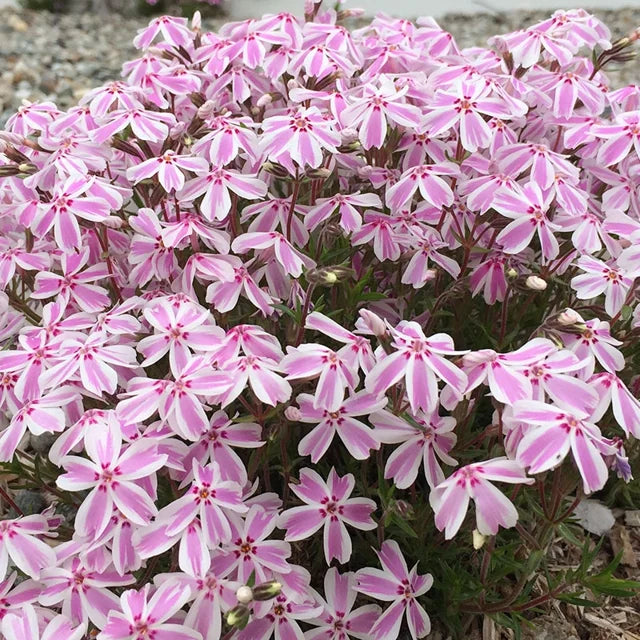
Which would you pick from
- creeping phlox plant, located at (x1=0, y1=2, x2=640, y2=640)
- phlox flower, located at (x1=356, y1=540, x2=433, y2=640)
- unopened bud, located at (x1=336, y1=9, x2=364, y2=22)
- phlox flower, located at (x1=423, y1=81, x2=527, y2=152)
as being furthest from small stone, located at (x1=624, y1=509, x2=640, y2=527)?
unopened bud, located at (x1=336, y1=9, x2=364, y2=22)

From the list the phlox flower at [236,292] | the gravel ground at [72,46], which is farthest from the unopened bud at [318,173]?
the gravel ground at [72,46]

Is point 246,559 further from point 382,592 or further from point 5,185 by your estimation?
point 5,185

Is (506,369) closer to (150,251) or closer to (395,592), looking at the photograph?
(395,592)

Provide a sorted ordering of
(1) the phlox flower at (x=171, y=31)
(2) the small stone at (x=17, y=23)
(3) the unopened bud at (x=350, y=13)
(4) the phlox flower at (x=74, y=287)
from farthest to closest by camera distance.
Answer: (2) the small stone at (x=17, y=23), (3) the unopened bud at (x=350, y=13), (1) the phlox flower at (x=171, y=31), (4) the phlox flower at (x=74, y=287)

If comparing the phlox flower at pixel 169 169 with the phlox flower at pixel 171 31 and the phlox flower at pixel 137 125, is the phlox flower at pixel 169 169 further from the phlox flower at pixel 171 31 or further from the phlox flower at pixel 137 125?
the phlox flower at pixel 171 31

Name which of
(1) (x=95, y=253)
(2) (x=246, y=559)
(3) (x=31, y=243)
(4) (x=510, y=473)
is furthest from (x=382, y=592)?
(3) (x=31, y=243)

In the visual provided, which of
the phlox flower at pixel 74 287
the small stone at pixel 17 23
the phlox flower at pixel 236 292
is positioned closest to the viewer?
the phlox flower at pixel 236 292
